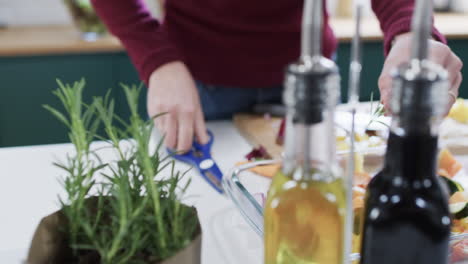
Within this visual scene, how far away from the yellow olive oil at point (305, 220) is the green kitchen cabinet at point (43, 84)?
172cm

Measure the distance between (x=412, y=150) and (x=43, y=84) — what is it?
1.97 m

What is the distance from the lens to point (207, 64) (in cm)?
140

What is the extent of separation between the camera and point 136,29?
1.17m

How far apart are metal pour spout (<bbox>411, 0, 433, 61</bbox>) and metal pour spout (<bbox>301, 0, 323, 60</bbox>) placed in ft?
0.18

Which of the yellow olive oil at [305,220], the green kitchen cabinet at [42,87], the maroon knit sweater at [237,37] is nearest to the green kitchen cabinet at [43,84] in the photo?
the green kitchen cabinet at [42,87]

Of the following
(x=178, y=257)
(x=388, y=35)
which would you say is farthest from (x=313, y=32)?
(x=388, y=35)

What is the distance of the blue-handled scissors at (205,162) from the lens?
0.91 metres

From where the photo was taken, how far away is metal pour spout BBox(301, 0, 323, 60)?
13.4 inches

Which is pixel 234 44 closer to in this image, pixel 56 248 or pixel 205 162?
pixel 205 162

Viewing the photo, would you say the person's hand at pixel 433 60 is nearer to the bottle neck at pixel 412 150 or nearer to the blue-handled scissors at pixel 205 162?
the bottle neck at pixel 412 150

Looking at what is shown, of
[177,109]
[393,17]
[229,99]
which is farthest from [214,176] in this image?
[229,99]

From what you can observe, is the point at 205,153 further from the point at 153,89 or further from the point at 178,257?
the point at 178,257

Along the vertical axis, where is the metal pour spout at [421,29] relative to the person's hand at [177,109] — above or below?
above

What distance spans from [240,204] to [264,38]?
76 centimetres
